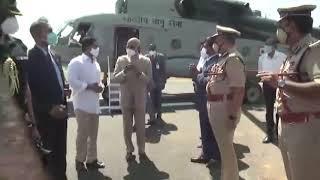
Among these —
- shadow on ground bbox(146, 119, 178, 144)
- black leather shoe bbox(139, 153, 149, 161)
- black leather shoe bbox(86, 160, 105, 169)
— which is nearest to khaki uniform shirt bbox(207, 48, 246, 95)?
black leather shoe bbox(86, 160, 105, 169)

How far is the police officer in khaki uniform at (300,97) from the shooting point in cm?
414

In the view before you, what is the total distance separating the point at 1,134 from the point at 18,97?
34.9 inches

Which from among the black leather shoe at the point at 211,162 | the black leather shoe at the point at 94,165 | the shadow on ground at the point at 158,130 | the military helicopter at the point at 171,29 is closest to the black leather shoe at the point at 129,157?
the black leather shoe at the point at 94,165

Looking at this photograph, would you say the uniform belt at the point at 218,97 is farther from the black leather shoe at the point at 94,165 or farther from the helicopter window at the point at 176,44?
the helicopter window at the point at 176,44

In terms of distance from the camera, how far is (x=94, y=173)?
7.72 metres

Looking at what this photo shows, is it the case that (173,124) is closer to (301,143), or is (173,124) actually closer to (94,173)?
(94,173)

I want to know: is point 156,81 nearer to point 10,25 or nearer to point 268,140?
point 268,140

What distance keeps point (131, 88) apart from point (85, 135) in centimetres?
112

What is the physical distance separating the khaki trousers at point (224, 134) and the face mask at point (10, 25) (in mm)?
2992

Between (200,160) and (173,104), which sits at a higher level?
(200,160)

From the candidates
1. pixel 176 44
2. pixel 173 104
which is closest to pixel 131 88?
pixel 173 104

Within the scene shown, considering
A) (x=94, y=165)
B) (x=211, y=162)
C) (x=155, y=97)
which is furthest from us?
(x=155, y=97)

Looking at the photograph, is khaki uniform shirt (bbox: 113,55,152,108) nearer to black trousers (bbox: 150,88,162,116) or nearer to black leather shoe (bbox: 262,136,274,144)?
black leather shoe (bbox: 262,136,274,144)

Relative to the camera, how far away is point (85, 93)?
7.58 meters
